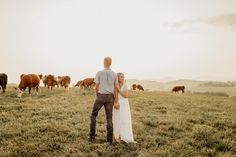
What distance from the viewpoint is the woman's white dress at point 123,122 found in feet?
39.6

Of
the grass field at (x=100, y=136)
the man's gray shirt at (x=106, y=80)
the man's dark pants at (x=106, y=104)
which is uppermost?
the man's gray shirt at (x=106, y=80)

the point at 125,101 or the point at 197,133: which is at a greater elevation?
the point at 125,101

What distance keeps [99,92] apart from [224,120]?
9.53 metres

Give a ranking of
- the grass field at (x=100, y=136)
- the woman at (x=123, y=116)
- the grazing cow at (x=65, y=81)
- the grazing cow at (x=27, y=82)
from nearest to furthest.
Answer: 1. the grass field at (x=100, y=136)
2. the woman at (x=123, y=116)
3. the grazing cow at (x=27, y=82)
4. the grazing cow at (x=65, y=81)

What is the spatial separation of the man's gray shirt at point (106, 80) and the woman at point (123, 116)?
2.26 feet

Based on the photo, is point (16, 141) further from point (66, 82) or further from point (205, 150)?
point (66, 82)

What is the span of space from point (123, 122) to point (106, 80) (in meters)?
1.91

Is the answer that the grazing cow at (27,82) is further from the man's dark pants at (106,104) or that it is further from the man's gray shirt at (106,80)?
the man's gray shirt at (106,80)

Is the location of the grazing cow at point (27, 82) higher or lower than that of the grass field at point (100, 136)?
higher

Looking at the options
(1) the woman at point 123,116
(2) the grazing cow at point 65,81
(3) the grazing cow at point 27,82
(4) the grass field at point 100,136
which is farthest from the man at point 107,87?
(2) the grazing cow at point 65,81

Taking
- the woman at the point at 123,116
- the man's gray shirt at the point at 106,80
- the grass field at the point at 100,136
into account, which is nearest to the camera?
the grass field at the point at 100,136

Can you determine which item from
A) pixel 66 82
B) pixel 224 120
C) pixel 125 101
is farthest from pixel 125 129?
pixel 66 82

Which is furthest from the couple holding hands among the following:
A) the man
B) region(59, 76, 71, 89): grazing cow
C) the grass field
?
region(59, 76, 71, 89): grazing cow

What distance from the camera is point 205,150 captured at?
38.7 ft
